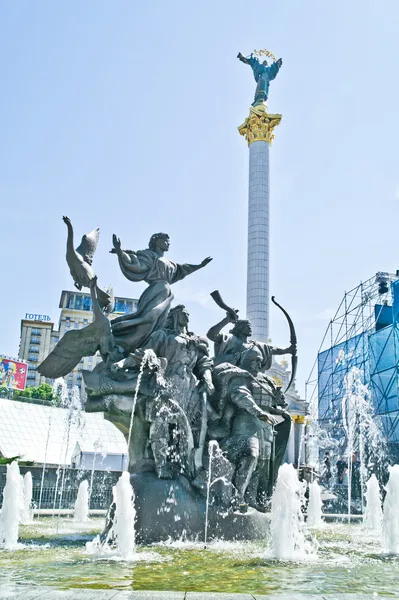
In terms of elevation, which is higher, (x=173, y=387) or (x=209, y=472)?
(x=173, y=387)

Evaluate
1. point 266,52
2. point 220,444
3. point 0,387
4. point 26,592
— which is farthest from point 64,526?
point 266,52

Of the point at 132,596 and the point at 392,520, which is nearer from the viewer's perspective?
the point at 132,596

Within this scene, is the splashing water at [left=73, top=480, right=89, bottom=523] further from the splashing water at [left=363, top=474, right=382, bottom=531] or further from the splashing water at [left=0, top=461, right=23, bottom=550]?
the splashing water at [left=363, top=474, right=382, bottom=531]

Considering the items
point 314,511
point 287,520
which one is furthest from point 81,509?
point 287,520

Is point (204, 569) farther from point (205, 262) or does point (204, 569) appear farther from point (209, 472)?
point (205, 262)

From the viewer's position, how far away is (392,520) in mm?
8625

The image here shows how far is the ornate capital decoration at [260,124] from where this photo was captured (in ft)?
160

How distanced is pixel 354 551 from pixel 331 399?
102ft

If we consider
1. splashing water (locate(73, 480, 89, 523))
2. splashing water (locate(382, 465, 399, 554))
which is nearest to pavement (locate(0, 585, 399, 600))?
splashing water (locate(382, 465, 399, 554))

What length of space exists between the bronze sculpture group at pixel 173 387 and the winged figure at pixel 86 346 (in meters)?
0.02

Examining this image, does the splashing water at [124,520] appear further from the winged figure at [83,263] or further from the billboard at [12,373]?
the billboard at [12,373]

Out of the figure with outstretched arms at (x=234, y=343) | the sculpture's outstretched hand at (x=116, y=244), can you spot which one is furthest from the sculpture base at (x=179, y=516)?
the sculpture's outstretched hand at (x=116, y=244)

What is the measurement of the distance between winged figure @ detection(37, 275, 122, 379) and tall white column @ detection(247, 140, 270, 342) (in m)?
32.4

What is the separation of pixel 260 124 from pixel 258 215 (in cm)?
867
